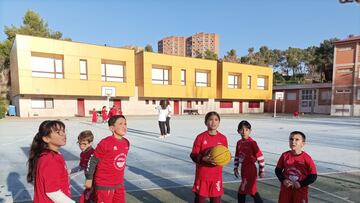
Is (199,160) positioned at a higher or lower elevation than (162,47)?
lower

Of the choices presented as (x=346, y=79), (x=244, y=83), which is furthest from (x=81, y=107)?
(x=346, y=79)

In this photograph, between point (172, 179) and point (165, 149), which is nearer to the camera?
point (172, 179)

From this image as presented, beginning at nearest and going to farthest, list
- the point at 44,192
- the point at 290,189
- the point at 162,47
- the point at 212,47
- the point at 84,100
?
the point at 44,192, the point at 290,189, the point at 84,100, the point at 212,47, the point at 162,47

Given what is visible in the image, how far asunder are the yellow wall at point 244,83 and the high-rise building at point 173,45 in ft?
210

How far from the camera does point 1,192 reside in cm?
457

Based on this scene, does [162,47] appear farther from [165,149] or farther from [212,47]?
[165,149]

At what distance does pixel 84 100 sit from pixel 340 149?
88.8 feet

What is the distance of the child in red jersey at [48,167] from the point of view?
2225 mm

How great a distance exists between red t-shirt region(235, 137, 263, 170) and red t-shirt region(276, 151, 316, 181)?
0.62m

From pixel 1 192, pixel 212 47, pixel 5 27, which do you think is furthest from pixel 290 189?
pixel 212 47

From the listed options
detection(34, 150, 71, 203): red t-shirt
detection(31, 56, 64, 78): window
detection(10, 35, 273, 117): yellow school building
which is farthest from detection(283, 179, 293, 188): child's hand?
Result: detection(31, 56, 64, 78): window

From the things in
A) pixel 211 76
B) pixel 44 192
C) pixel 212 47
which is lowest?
pixel 44 192

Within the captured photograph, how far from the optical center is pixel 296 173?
10.8 ft

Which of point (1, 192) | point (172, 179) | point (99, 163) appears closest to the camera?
point (99, 163)
